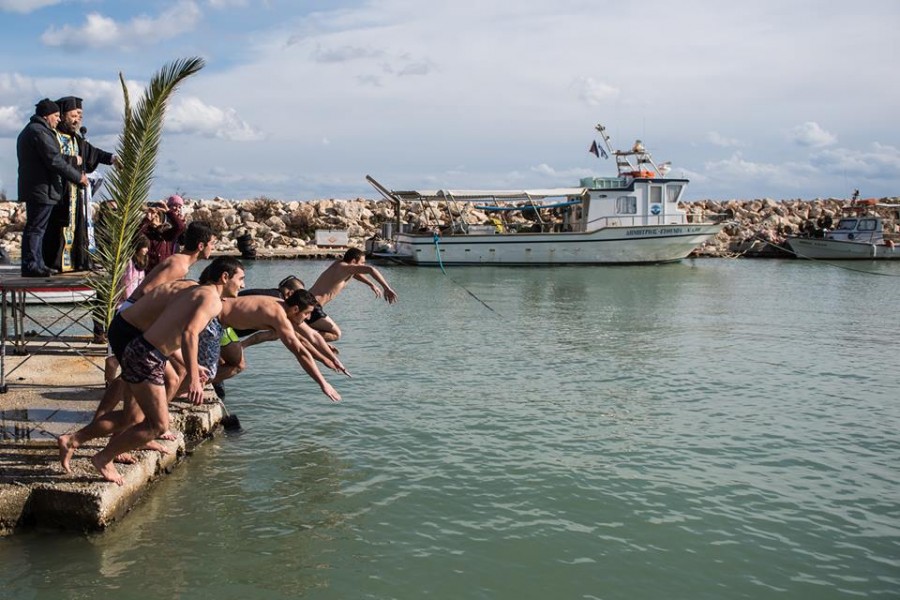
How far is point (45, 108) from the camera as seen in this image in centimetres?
947

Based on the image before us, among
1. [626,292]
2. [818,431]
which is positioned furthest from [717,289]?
[818,431]

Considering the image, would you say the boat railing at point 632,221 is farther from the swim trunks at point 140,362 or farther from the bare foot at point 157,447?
the swim trunks at point 140,362

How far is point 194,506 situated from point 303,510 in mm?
879

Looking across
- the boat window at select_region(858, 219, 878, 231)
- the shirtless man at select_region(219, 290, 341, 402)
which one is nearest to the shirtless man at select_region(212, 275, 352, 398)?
the shirtless man at select_region(219, 290, 341, 402)

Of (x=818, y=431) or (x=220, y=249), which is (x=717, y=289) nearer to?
(x=818, y=431)

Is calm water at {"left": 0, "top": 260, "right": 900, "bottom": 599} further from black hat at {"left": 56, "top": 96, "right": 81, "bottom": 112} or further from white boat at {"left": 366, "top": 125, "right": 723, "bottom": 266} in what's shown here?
white boat at {"left": 366, "top": 125, "right": 723, "bottom": 266}

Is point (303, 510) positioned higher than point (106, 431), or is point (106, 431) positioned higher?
point (106, 431)

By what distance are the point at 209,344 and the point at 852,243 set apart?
41.8m

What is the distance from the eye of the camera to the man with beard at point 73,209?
984 centimetres

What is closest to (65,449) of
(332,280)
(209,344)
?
(209,344)

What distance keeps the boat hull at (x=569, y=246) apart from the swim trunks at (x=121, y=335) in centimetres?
3206

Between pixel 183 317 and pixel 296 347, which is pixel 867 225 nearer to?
pixel 296 347

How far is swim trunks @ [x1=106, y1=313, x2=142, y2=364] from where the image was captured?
20.0 feet

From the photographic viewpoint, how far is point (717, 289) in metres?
28.8
